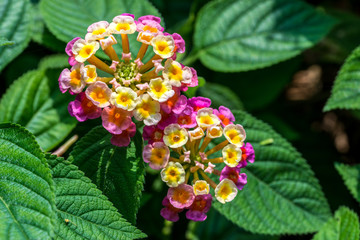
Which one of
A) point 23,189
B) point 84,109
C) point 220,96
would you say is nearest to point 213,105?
point 220,96

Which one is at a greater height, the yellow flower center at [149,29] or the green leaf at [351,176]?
the yellow flower center at [149,29]

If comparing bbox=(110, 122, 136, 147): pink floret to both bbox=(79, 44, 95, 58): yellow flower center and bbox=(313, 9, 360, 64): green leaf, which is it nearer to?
bbox=(79, 44, 95, 58): yellow flower center

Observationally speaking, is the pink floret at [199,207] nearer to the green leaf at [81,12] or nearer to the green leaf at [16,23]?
the green leaf at [81,12]

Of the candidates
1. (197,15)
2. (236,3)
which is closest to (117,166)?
(197,15)

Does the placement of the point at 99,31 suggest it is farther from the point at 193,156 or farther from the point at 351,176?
the point at 351,176

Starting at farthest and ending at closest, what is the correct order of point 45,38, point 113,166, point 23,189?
point 45,38 → point 113,166 → point 23,189

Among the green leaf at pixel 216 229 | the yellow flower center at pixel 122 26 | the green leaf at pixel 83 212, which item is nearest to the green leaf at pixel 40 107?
the green leaf at pixel 83 212

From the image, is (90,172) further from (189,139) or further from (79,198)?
(189,139)
